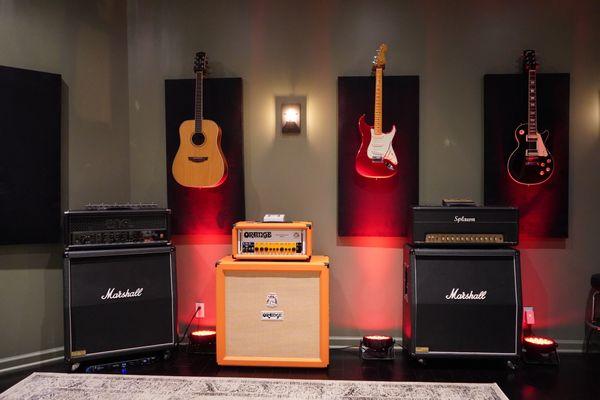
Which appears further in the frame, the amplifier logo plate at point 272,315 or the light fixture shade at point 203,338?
the light fixture shade at point 203,338

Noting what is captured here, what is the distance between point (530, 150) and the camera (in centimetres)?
306

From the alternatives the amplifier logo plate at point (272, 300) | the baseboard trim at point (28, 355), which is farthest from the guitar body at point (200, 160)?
the baseboard trim at point (28, 355)

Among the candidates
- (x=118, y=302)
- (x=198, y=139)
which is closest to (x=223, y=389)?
(x=118, y=302)

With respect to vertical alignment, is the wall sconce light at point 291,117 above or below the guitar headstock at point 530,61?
below

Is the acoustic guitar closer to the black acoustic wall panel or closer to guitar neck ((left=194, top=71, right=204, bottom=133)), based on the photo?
guitar neck ((left=194, top=71, right=204, bottom=133))

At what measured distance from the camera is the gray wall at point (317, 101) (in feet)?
10.2

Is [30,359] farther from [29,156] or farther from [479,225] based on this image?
[479,225]

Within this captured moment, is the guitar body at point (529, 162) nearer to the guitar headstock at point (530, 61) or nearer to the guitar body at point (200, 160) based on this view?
the guitar headstock at point (530, 61)

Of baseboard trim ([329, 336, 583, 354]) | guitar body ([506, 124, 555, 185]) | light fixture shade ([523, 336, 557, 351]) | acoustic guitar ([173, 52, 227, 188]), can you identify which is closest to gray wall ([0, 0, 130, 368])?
acoustic guitar ([173, 52, 227, 188])

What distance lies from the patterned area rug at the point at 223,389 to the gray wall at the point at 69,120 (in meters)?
0.45

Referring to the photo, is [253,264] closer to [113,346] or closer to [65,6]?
[113,346]

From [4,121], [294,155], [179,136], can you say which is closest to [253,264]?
[294,155]

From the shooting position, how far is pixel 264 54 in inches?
129

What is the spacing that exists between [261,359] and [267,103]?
188 centimetres
